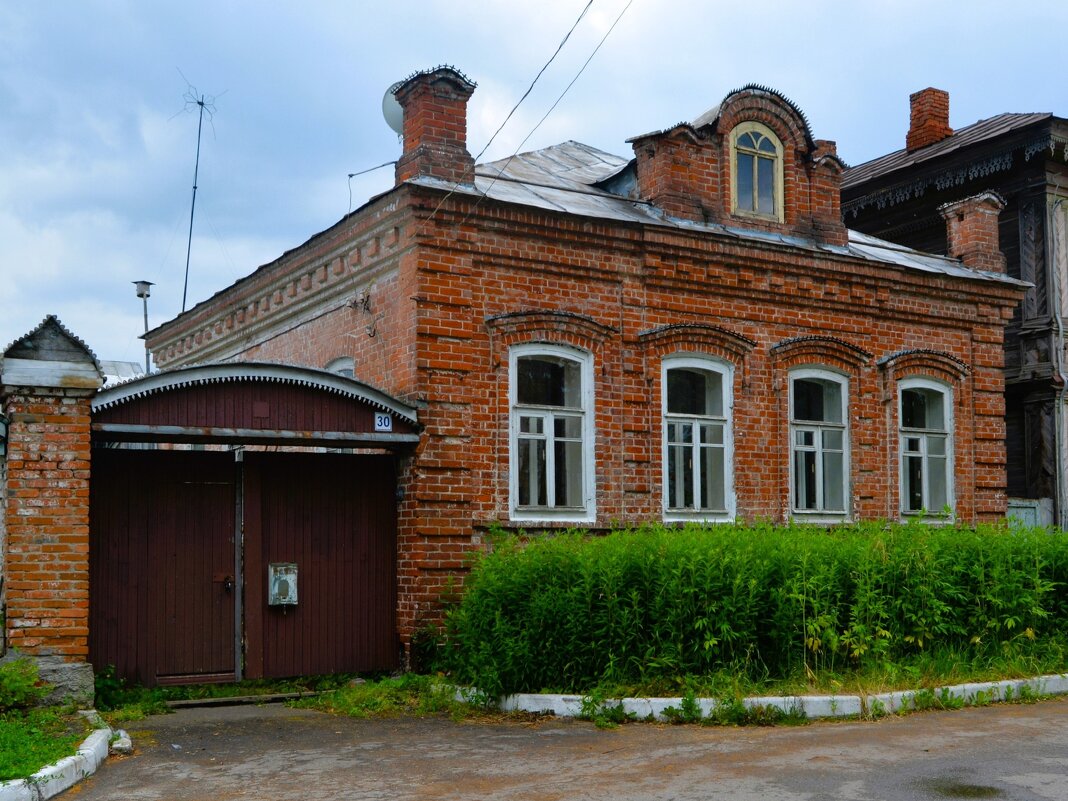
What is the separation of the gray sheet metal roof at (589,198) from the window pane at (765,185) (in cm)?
36

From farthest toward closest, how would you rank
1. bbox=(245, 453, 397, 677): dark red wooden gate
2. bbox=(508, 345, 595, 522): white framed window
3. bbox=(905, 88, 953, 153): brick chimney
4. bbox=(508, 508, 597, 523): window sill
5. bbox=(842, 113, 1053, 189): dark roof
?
bbox=(905, 88, 953, 153): brick chimney → bbox=(842, 113, 1053, 189): dark roof → bbox=(508, 345, 595, 522): white framed window → bbox=(508, 508, 597, 523): window sill → bbox=(245, 453, 397, 677): dark red wooden gate

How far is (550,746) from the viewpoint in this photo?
805cm

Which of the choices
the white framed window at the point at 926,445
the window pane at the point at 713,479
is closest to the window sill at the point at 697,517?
the window pane at the point at 713,479

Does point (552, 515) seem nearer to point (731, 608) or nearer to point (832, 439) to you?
point (731, 608)

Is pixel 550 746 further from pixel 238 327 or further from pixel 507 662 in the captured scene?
pixel 238 327

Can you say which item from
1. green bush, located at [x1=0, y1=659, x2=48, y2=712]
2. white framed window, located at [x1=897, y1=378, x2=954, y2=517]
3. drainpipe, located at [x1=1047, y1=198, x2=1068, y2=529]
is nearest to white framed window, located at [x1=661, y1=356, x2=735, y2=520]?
white framed window, located at [x1=897, y1=378, x2=954, y2=517]

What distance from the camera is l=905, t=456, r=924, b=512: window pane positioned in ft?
49.3

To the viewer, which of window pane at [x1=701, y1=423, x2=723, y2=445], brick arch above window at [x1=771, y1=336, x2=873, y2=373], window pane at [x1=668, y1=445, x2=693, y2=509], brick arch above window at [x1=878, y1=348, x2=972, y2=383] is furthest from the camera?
brick arch above window at [x1=878, y1=348, x2=972, y2=383]

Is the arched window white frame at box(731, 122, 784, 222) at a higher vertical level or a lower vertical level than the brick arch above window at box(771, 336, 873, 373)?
higher

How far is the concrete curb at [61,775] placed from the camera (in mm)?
6439

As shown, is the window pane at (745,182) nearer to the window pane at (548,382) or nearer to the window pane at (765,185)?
the window pane at (765,185)

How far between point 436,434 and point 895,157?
13782 mm

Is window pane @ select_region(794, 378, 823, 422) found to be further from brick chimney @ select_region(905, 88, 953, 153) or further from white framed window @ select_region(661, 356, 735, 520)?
brick chimney @ select_region(905, 88, 953, 153)

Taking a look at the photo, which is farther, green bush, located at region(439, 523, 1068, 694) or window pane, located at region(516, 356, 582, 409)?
window pane, located at region(516, 356, 582, 409)
